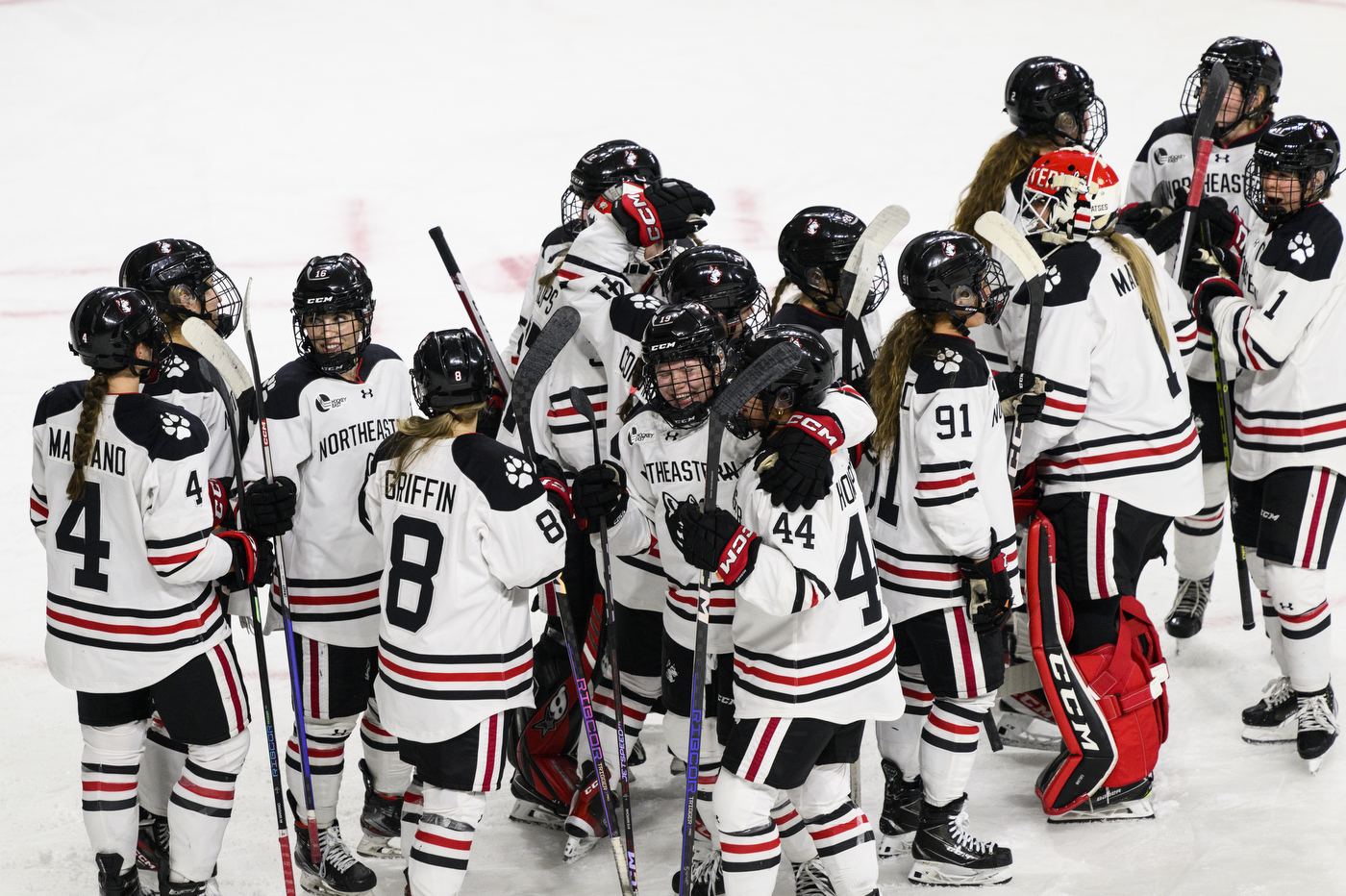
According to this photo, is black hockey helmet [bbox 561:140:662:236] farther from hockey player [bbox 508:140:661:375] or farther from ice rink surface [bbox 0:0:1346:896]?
ice rink surface [bbox 0:0:1346:896]

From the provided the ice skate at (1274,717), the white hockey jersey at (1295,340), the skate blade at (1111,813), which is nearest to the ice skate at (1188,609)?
the ice skate at (1274,717)

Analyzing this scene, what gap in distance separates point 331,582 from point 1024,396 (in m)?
1.76

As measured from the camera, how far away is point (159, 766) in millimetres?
3320

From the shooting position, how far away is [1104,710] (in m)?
3.53

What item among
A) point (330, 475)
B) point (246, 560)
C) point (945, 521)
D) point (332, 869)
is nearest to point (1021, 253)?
point (945, 521)

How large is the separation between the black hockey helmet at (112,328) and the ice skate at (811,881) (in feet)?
6.23

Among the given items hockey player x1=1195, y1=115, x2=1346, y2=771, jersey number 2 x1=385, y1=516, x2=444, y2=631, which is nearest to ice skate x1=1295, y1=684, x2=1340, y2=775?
hockey player x1=1195, y1=115, x2=1346, y2=771

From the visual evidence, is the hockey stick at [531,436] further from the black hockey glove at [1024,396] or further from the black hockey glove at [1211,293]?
the black hockey glove at [1211,293]

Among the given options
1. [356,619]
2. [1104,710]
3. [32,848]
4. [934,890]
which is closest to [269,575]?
[356,619]

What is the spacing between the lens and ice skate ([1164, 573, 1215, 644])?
449 cm

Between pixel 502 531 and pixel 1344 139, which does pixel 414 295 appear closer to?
pixel 502 531

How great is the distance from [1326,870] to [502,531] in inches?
83.3

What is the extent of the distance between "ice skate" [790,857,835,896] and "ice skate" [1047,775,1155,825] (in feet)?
2.37

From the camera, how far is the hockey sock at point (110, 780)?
3068 millimetres
